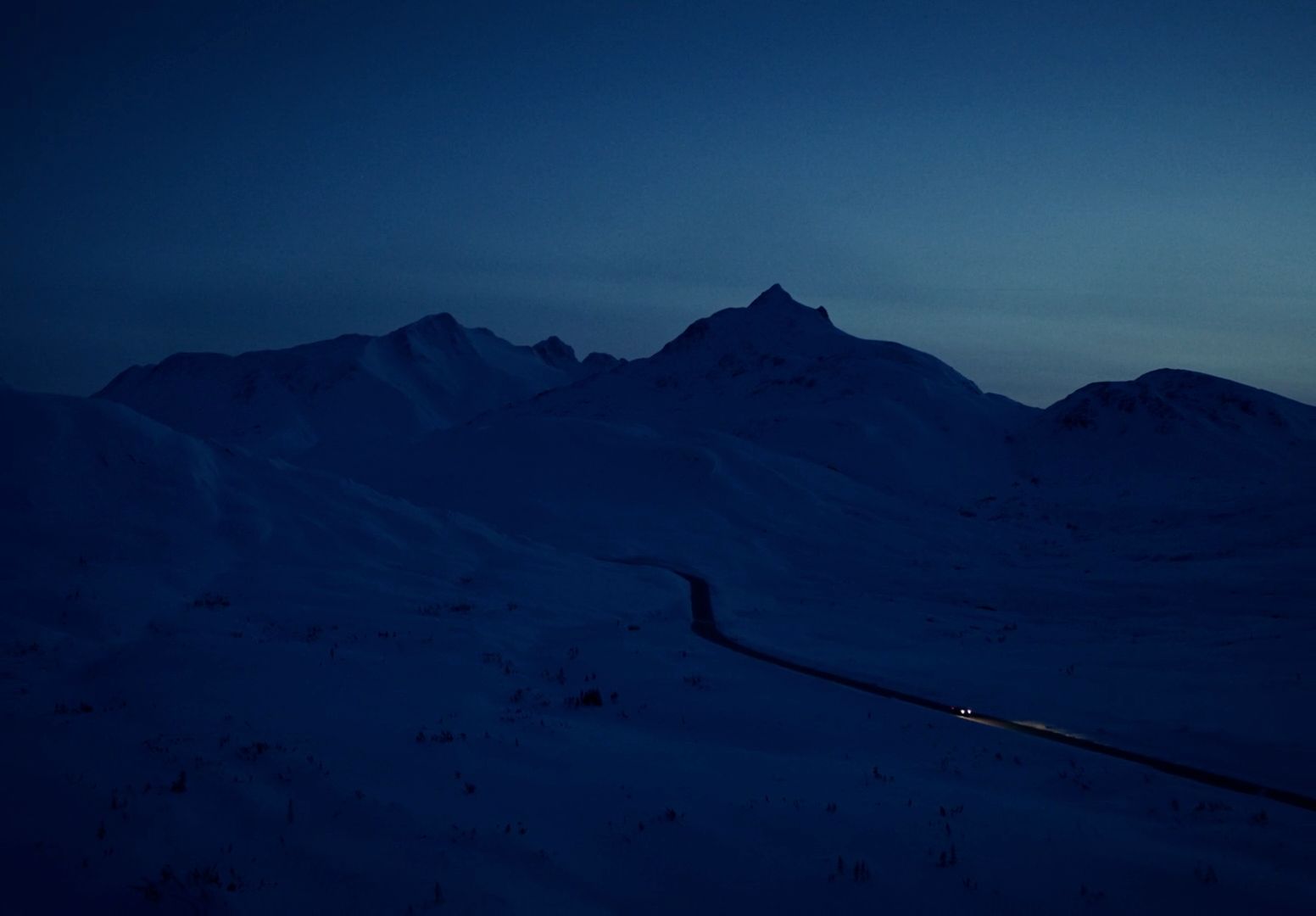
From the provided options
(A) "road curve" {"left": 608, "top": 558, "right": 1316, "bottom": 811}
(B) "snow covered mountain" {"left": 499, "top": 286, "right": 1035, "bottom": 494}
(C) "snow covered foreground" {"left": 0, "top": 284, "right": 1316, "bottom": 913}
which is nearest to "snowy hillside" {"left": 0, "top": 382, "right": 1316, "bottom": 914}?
(C) "snow covered foreground" {"left": 0, "top": 284, "right": 1316, "bottom": 913}

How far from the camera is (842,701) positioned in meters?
17.5

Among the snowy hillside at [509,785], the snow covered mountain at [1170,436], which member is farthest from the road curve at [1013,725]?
the snow covered mountain at [1170,436]

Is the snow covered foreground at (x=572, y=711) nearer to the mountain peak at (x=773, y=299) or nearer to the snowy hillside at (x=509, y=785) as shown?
the snowy hillside at (x=509, y=785)

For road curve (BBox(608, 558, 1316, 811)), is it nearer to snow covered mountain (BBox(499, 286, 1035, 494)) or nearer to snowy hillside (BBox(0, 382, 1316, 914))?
snowy hillside (BBox(0, 382, 1316, 914))

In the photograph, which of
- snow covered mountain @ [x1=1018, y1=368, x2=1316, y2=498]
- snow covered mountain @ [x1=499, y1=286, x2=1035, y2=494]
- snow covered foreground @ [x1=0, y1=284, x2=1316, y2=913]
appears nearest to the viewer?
snow covered foreground @ [x1=0, y1=284, x2=1316, y2=913]

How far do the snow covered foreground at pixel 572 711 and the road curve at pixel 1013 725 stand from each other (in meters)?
0.56

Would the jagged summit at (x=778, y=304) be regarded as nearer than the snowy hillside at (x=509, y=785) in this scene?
No

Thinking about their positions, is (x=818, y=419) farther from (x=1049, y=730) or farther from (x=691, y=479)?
(x=1049, y=730)

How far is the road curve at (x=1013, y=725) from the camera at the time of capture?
12.8 m

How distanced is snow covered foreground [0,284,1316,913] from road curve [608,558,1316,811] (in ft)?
1.83

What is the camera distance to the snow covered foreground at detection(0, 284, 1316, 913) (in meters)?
8.94

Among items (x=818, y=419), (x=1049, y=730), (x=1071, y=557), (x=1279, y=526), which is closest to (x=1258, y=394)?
(x=818, y=419)

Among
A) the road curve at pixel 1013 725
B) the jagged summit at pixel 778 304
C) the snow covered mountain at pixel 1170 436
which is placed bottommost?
the road curve at pixel 1013 725

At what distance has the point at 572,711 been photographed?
52.0 ft
